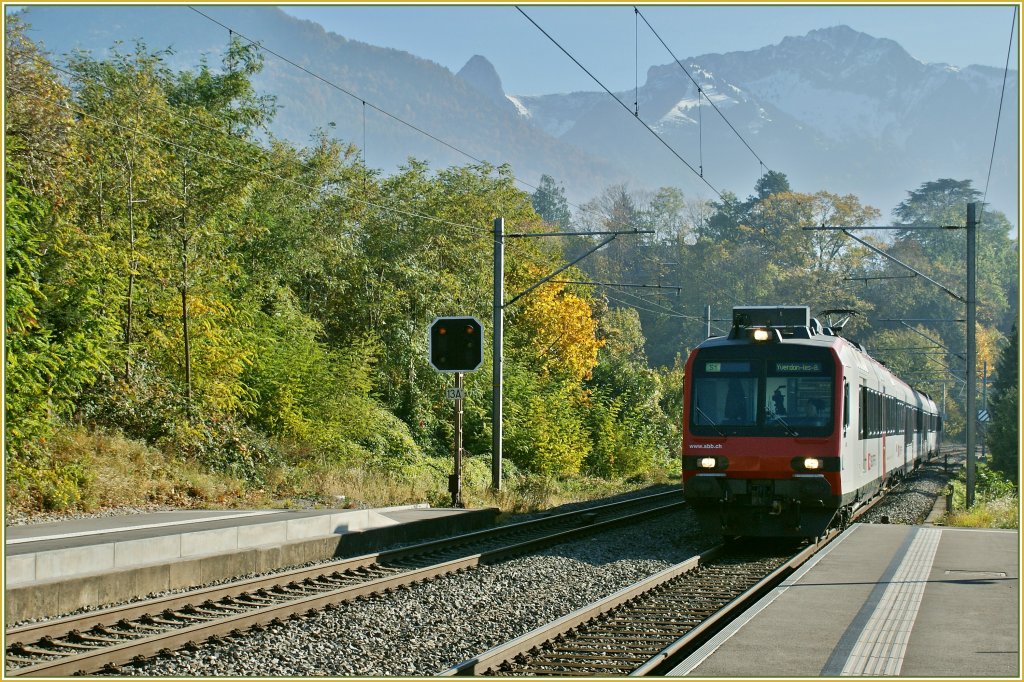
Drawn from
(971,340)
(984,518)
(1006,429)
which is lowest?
(1006,429)

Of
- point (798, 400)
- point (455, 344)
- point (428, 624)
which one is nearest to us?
point (428, 624)

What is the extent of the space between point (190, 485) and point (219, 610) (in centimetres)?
1012

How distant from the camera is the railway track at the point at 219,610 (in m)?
8.12

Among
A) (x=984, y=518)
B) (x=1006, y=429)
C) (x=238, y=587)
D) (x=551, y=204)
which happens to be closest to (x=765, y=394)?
(x=984, y=518)

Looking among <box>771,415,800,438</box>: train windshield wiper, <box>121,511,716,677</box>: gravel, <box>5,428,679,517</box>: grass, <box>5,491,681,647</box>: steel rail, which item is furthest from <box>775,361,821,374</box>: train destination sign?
<box>5,428,679,517</box>: grass

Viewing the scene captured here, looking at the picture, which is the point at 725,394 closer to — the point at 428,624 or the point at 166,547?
the point at 428,624

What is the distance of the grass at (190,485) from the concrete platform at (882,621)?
9.97m

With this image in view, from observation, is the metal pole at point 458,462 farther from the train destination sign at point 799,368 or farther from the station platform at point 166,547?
the train destination sign at point 799,368

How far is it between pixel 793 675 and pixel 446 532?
10.8 metres

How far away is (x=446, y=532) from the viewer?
58.9 feet

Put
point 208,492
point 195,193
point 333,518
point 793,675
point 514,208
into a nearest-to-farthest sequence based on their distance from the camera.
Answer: point 793,675 < point 333,518 < point 208,492 < point 195,193 < point 514,208

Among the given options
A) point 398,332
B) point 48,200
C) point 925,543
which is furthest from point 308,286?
point 925,543

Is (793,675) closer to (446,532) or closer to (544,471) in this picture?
(446,532)

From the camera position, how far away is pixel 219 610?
10.3 meters
